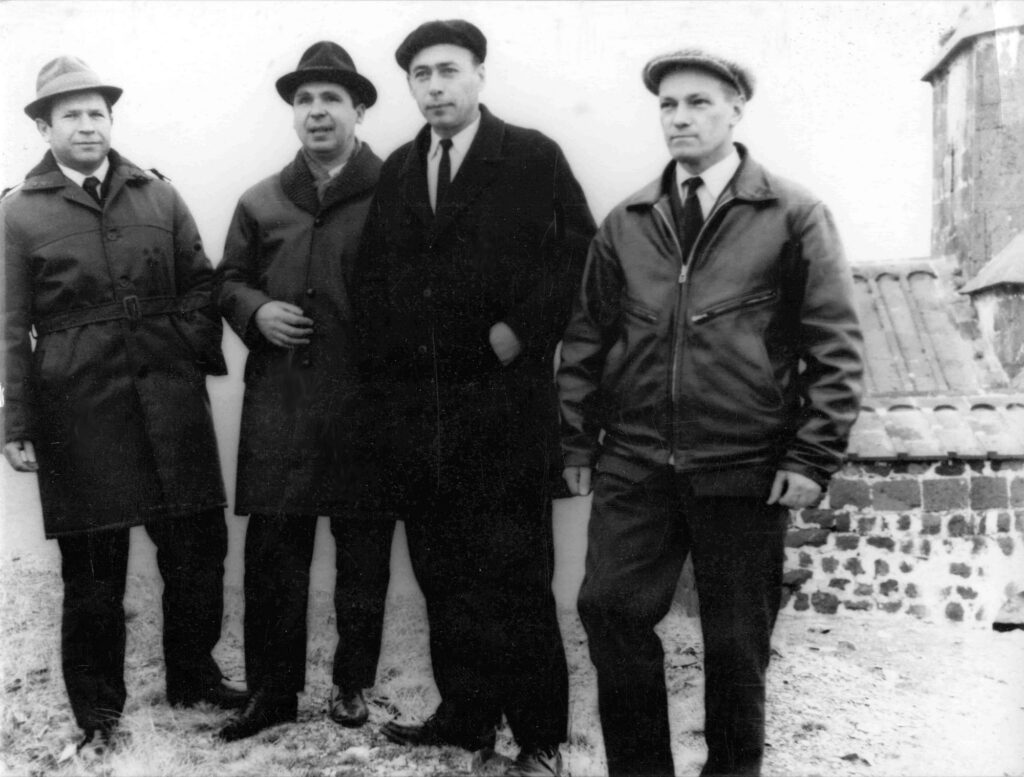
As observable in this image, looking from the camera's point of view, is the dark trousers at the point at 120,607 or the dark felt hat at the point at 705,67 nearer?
the dark felt hat at the point at 705,67

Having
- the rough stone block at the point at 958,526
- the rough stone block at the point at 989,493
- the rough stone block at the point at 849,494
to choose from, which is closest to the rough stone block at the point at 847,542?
the rough stone block at the point at 849,494

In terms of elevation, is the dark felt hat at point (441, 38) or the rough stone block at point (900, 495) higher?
the dark felt hat at point (441, 38)

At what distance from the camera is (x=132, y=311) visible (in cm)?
370

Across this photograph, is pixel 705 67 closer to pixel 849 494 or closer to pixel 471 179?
pixel 471 179

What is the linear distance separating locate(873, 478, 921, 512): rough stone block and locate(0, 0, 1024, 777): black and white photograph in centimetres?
51

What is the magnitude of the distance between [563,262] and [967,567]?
285cm

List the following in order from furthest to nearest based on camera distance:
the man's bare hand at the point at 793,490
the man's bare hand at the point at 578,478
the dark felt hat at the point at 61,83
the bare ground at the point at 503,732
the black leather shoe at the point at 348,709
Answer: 1. the dark felt hat at the point at 61,83
2. the black leather shoe at the point at 348,709
3. the bare ground at the point at 503,732
4. the man's bare hand at the point at 578,478
5. the man's bare hand at the point at 793,490

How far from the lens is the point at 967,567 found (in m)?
4.86

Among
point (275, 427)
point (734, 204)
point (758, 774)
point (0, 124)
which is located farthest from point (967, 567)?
point (0, 124)

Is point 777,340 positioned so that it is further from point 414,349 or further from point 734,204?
point 414,349

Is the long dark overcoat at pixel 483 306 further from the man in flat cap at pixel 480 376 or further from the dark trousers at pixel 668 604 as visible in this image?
the dark trousers at pixel 668 604

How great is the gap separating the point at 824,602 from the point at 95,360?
3.50 metres

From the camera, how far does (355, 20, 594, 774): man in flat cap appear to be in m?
3.24

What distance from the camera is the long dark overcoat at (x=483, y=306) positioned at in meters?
3.24
